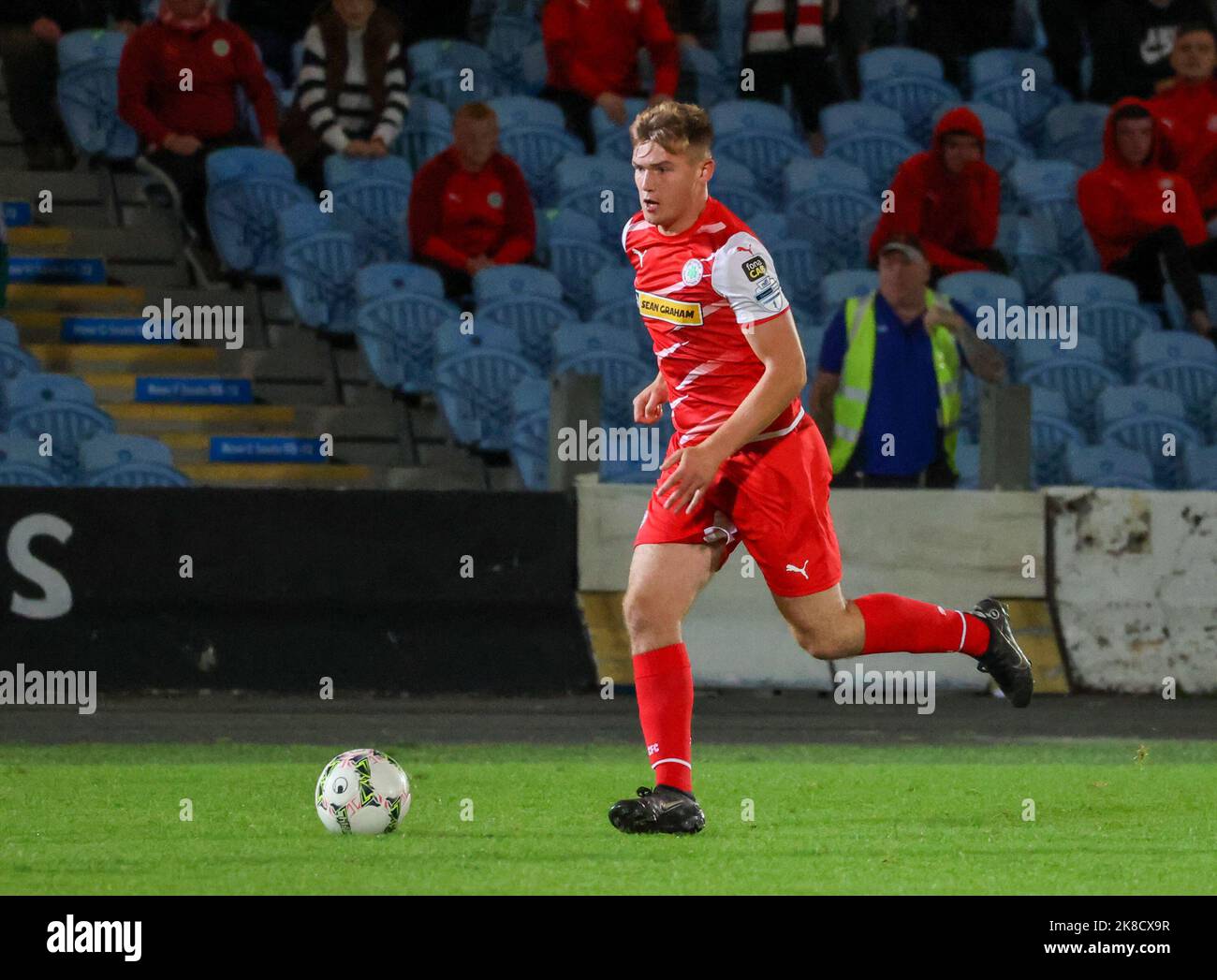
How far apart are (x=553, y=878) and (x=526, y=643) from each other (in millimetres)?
6152

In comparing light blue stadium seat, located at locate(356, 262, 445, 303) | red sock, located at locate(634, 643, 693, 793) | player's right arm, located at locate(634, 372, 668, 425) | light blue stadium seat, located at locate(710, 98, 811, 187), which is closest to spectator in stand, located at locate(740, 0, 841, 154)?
light blue stadium seat, located at locate(710, 98, 811, 187)

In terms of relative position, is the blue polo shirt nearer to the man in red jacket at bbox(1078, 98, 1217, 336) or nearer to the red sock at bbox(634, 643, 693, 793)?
the man in red jacket at bbox(1078, 98, 1217, 336)

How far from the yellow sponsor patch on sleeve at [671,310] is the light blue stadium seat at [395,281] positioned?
6.54 m

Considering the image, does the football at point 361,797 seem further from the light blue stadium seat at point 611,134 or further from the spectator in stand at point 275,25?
the spectator in stand at point 275,25

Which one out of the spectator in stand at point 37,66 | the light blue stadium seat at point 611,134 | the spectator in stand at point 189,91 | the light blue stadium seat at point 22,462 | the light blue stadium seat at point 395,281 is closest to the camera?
the light blue stadium seat at point 22,462

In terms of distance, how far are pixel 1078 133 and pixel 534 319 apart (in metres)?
5.69

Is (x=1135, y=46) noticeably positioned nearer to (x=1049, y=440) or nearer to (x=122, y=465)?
(x=1049, y=440)

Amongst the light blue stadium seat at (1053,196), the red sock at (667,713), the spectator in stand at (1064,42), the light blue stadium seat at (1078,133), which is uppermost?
the spectator in stand at (1064,42)

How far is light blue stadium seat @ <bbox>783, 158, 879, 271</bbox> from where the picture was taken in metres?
15.7

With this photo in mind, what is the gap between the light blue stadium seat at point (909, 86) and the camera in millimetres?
17234

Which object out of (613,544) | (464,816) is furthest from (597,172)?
(464,816)

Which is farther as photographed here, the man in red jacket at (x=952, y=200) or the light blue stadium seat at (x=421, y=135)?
the light blue stadium seat at (x=421, y=135)

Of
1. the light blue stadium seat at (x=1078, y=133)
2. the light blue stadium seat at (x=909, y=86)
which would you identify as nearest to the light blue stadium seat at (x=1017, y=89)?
the light blue stadium seat at (x=1078, y=133)

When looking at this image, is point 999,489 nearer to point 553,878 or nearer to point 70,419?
point 70,419
